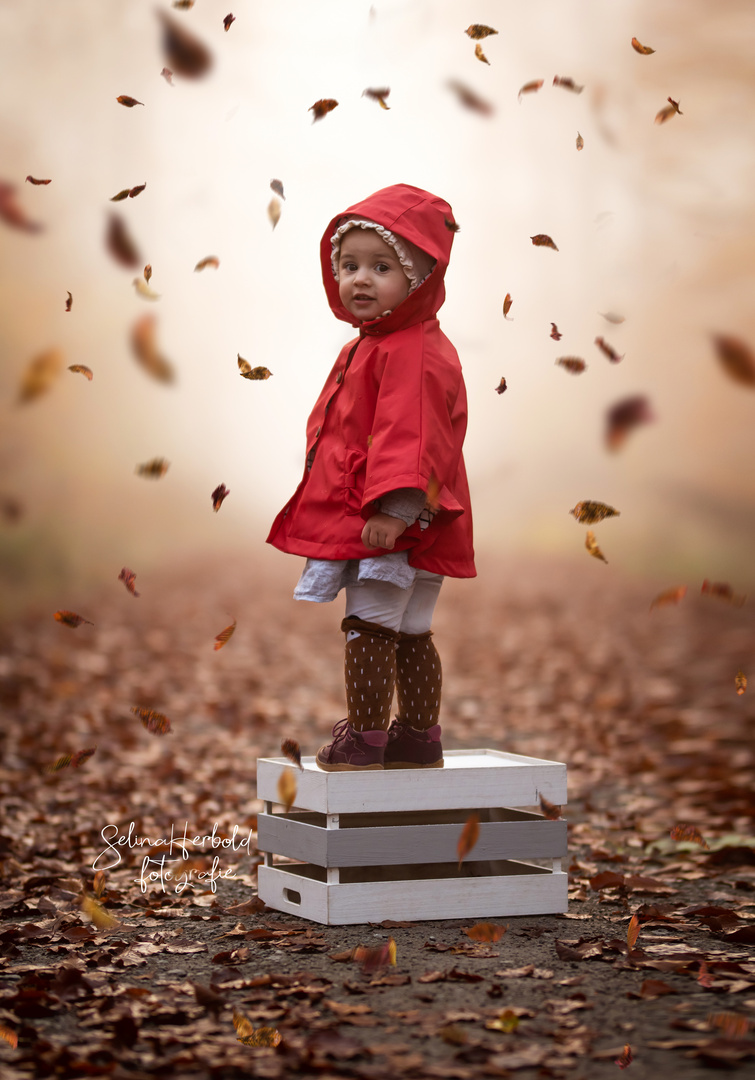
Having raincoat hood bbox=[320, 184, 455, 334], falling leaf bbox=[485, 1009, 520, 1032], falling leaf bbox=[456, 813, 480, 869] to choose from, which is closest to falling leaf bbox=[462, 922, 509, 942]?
falling leaf bbox=[456, 813, 480, 869]

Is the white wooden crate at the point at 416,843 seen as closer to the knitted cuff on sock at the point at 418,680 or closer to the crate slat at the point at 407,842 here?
the crate slat at the point at 407,842

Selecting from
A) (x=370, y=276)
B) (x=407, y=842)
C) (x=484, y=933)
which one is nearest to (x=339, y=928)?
(x=407, y=842)

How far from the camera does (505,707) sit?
834 cm

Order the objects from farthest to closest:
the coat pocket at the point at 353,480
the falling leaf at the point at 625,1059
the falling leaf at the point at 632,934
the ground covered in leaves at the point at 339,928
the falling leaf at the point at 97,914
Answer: the falling leaf at the point at 97,914 → the coat pocket at the point at 353,480 → the falling leaf at the point at 632,934 → the ground covered in leaves at the point at 339,928 → the falling leaf at the point at 625,1059

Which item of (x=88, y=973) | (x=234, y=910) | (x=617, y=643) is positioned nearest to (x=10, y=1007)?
(x=88, y=973)

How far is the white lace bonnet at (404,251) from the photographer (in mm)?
3086

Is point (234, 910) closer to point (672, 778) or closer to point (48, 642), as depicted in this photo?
point (672, 778)

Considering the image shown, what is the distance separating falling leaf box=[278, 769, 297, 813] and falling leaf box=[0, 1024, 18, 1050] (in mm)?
1039

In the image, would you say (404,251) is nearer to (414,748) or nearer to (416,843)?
(414,748)

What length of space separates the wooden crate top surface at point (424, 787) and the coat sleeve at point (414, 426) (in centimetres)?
75

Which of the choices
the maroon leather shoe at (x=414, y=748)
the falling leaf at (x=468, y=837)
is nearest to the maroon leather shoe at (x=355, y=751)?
the maroon leather shoe at (x=414, y=748)

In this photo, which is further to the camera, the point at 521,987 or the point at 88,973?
the point at 88,973

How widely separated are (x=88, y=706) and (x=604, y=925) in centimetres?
554

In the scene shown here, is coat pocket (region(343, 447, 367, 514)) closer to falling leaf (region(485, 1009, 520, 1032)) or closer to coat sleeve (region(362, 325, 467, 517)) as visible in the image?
coat sleeve (region(362, 325, 467, 517))
